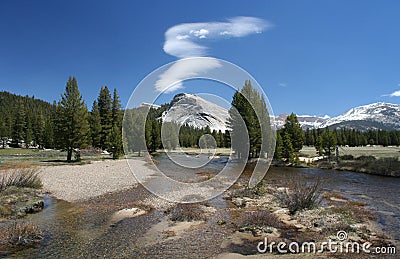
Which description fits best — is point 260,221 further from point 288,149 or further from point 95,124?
point 95,124

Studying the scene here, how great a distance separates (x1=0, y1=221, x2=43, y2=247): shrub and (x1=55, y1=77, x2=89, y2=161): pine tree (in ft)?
103

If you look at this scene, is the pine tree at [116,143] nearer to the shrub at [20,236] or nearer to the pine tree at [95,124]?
the pine tree at [95,124]

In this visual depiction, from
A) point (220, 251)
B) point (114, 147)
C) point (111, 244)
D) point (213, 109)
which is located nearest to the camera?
point (220, 251)

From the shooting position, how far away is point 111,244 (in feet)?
32.4

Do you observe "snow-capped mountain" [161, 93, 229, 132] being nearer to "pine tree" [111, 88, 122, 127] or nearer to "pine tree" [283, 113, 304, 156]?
"pine tree" [283, 113, 304, 156]

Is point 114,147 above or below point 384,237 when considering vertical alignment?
above

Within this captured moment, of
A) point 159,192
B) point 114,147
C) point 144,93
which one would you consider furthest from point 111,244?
point 114,147

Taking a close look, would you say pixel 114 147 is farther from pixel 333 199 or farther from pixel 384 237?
pixel 384 237

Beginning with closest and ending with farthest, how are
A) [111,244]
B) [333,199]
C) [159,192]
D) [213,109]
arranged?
[111,244] < [213,109] < [333,199] < [159,192]

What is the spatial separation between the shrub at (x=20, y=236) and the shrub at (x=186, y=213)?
565 centimetres

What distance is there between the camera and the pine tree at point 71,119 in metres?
39.4

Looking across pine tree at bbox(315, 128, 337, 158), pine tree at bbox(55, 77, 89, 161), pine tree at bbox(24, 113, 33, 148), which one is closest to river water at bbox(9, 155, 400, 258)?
pine tree at bbox(55, 77, 89, 161)

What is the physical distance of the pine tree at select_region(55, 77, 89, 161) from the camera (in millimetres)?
39406

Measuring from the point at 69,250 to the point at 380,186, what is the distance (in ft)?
83.5
